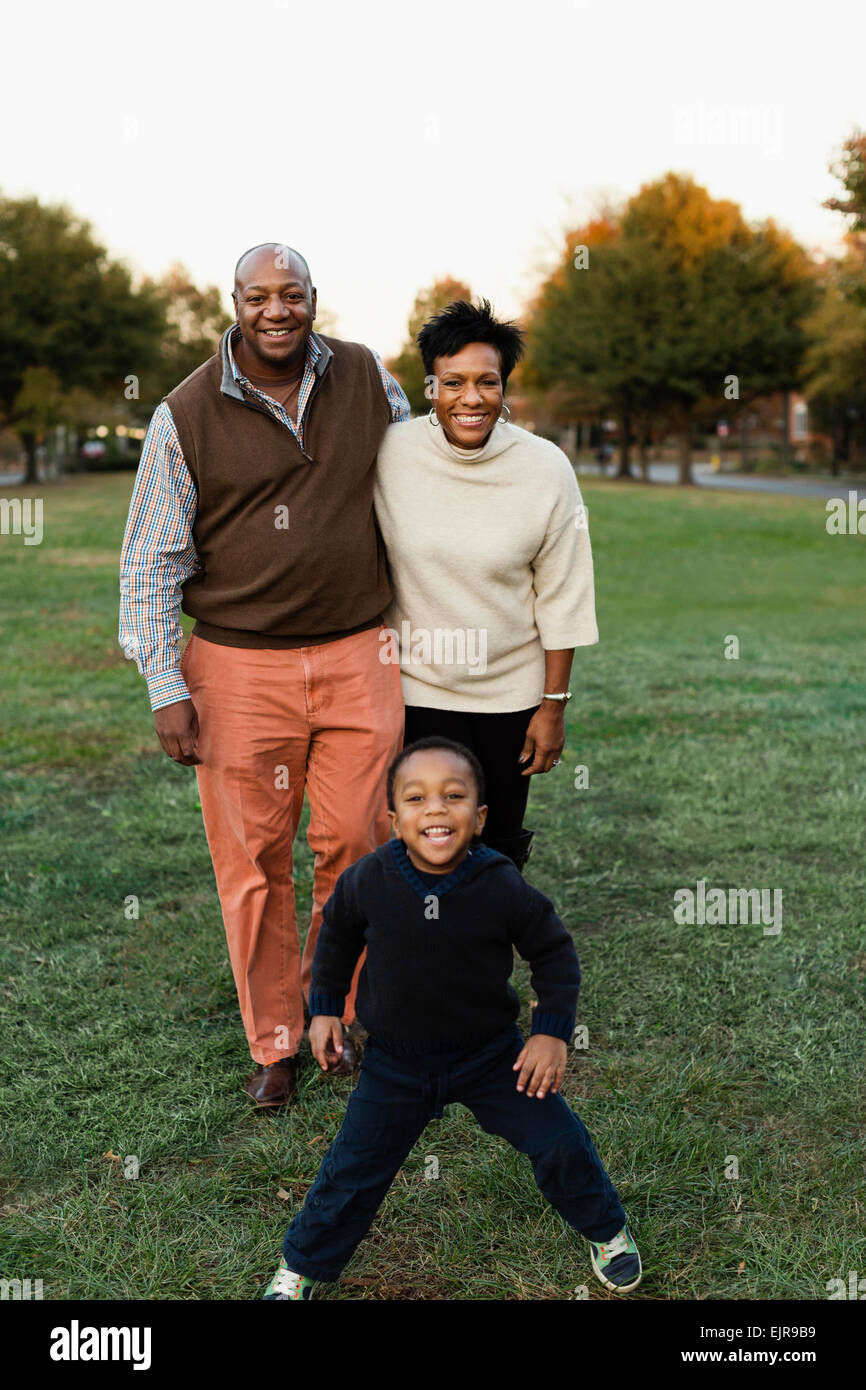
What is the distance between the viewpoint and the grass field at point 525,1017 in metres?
2.80

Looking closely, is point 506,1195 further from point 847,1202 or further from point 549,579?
point 549,579

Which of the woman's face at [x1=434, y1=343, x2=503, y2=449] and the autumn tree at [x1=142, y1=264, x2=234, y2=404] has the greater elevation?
the autumn tree at [x1=142, y1=264, x2=234, y2=404]

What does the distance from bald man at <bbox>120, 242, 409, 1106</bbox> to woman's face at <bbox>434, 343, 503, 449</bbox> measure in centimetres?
27

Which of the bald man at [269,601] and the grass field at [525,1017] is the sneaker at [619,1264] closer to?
the grass field at [525,1017]

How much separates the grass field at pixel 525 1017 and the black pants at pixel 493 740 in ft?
2.66

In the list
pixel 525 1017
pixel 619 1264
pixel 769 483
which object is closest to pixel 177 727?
pixel 525 1017

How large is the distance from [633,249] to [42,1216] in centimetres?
4012

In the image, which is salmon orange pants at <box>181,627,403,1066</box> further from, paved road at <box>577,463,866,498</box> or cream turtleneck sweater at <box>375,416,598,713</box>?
paved road at <box>577,463,866,498</box>

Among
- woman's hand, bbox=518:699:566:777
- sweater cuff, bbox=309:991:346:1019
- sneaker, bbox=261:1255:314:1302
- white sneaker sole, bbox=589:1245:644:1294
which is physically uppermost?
→ woman's hand, bbox=518:699:566:777

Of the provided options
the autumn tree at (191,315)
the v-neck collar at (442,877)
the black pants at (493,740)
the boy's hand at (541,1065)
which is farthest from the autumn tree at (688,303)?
the boy's hand at (541,1065)

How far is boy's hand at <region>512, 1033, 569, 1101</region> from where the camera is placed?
8.05ft

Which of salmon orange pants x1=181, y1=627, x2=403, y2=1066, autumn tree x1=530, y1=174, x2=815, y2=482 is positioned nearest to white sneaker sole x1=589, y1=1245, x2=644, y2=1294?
salmon orange pants x1=181, y1=627, x2=403, y2=1066

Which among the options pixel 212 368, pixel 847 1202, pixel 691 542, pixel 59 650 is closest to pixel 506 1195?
pixel 847 1202

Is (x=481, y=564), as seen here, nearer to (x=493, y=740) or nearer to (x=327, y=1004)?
(x=493, y=740)
